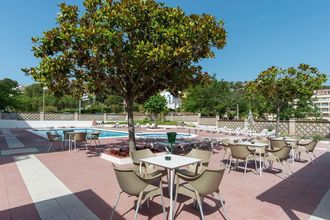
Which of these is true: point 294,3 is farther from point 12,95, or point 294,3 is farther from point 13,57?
point 12,95

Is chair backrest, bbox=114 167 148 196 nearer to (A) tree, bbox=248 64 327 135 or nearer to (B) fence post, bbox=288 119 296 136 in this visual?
(A) tree, bbox=248 64 327 135

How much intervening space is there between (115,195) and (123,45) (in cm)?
462

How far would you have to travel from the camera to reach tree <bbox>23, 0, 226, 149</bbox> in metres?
6.09

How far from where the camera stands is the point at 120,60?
700 centimetres

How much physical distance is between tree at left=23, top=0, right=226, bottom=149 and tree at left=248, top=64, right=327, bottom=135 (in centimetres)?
655

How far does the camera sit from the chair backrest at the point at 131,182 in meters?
3.00

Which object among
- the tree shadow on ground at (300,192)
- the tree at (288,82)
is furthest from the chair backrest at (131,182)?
the tree at (288,82)

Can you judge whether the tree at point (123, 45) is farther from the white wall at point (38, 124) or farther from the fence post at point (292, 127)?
the white wall at point (38, 124)

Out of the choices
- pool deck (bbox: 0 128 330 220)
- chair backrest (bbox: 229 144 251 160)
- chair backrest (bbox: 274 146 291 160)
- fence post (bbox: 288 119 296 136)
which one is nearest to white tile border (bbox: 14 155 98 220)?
pool deck (bbox: 0 128 330 220)

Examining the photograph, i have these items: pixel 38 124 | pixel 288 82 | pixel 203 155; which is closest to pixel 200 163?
pixel 203 155

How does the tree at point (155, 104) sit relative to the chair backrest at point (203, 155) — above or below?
above

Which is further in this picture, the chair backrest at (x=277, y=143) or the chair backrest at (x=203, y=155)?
the chair backrest at (x=277, y=143)

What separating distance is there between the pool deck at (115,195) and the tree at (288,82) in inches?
257

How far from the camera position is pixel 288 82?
1199 cm
